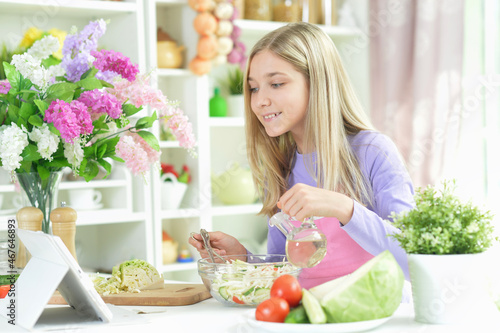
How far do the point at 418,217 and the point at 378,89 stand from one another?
242cm

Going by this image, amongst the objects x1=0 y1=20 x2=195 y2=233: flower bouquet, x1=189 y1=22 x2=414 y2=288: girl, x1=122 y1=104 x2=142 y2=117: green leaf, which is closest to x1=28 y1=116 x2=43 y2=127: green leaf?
x1=0 y1=20 x2=195 y2=233: flower bouquet

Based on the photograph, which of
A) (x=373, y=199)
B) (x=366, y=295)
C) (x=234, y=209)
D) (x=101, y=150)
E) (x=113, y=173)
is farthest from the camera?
(x=234, y=209)

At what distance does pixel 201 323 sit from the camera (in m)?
1.19

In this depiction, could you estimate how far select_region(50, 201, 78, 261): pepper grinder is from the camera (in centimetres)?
147

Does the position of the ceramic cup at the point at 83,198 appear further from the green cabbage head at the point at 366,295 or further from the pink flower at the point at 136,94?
the green cabbage head at the point at 366,295

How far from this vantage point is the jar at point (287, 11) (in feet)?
11.2

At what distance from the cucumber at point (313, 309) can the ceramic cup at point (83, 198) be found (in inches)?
74.1

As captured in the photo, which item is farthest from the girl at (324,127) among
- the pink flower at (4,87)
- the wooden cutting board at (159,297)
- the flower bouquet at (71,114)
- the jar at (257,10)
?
the jar at (257,10)

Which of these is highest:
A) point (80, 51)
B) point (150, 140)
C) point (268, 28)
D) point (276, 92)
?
point (268, 28)

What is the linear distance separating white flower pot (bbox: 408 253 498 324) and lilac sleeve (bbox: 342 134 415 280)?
0.88 ft

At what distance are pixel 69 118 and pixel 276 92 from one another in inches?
21.5

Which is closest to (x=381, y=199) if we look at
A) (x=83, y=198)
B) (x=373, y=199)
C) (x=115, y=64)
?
(x=373, y=199)

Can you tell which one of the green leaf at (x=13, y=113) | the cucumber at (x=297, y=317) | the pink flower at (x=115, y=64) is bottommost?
the cucumber at (x=297, y=317)

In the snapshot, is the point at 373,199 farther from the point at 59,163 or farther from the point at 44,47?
the point at 44,47
